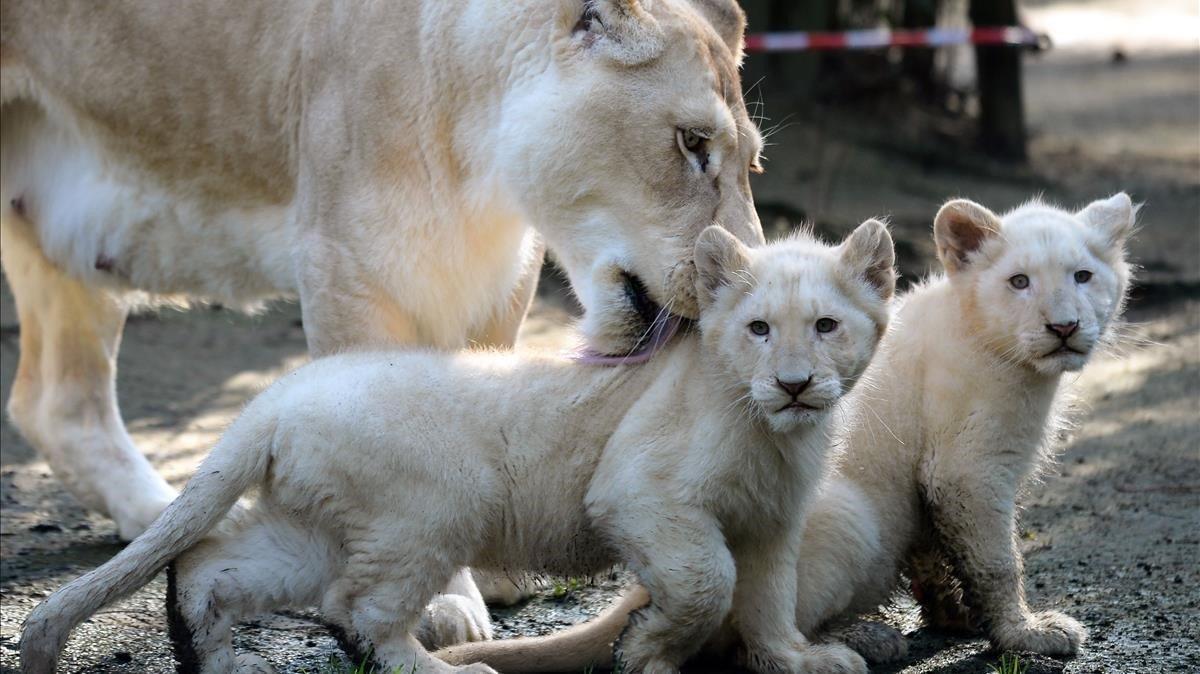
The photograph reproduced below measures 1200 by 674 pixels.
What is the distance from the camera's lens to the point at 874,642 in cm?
447

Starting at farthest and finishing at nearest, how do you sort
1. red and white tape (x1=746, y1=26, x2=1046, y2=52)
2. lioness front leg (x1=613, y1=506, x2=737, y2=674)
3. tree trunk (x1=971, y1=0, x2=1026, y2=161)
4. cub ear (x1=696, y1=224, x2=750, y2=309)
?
tree trunk (x1=971, y1=0, x2=1026, y2=161)
red and white tape (x1=746, y1=26, x2=1046, y2=52)
cub ear (x1=696, y1=224, x2=750, y2=309)
lioness front leg (x1=613, y1=506, x2=737, y2=674)

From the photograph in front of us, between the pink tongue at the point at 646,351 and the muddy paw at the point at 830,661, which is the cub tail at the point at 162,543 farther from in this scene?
the muddy paw at the point at 830,661

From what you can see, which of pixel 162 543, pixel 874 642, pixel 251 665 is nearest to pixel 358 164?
pixel 162 543

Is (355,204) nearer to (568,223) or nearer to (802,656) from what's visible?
(568,223)

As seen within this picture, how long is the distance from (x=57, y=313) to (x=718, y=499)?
3141 mm

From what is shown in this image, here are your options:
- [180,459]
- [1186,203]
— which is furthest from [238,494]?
[1186,203]

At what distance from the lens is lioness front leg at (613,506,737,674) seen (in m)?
3.98

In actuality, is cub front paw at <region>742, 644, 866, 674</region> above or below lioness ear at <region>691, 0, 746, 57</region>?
below

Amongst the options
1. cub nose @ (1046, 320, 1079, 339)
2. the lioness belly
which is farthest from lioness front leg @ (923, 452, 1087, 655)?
the lioness belly

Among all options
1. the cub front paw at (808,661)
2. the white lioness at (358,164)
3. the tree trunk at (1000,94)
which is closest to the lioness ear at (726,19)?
the white lioness at (358,164)

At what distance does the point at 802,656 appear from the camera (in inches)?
165

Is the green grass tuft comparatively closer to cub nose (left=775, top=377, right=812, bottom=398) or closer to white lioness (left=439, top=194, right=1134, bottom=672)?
white lioness (left=439, top=194, right=1134, bottom=672)

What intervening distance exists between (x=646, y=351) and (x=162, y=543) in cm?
132

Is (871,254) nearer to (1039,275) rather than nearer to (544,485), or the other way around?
(1039,275)
